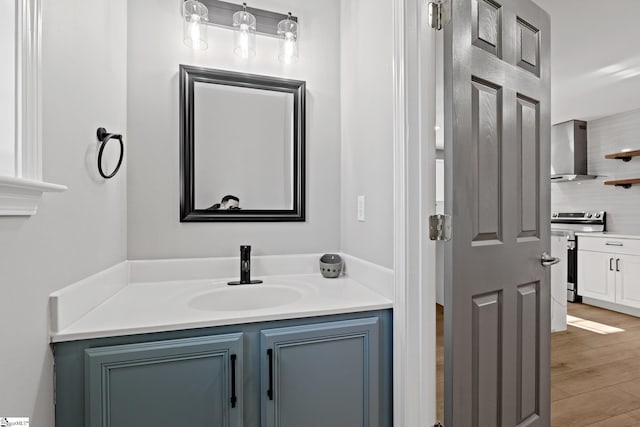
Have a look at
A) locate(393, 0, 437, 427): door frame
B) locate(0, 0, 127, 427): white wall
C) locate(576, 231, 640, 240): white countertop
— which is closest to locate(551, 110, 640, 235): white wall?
locate(576, 231, 640, 240): white countertop

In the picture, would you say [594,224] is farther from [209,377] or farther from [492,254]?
[209,377]

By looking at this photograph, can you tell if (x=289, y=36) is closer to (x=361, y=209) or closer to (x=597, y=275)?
(x=361, y=209)

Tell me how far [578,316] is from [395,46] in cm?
400

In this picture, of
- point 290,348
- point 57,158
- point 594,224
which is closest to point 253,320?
point 290,348

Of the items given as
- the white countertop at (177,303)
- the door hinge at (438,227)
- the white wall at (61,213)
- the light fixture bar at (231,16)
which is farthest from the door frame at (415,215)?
the white wall at (61,213)

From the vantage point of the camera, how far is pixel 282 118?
1795mm

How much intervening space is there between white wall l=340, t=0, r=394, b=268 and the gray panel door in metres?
0.25

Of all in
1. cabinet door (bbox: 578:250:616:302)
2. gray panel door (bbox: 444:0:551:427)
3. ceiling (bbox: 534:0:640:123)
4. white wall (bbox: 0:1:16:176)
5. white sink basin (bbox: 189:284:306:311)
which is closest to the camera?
white wall (bbox: 0:1:16:176)

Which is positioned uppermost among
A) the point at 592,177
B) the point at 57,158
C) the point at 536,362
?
the point at 592,177

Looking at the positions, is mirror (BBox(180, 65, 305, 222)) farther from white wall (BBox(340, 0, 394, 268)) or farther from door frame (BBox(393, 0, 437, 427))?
door frame (BBox(393, 0, 437, 427))

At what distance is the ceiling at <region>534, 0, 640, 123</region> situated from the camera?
7.18ft

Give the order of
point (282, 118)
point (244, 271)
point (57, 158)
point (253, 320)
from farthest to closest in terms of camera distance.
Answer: point (282, 118)
point (244, 271)
point (253, 320)
point (57, 158)

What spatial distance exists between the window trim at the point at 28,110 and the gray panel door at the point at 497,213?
124cm

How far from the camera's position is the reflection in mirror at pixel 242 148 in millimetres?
1670
